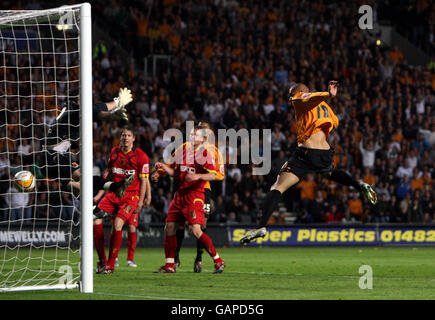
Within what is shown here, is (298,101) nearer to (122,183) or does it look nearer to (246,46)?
(122,183)

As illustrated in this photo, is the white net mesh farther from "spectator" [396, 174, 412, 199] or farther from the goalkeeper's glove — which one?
"spectator" [396, 174, 412, 199]

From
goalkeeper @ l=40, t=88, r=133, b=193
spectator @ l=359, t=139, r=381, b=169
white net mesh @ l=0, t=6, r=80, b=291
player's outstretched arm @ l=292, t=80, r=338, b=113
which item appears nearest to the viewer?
player's outstretched arm @ l=292, t=80, r=338, b=113

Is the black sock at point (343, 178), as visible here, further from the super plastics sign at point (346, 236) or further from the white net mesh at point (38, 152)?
the super plastics sign at point (346, 236)

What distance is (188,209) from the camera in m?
12.9

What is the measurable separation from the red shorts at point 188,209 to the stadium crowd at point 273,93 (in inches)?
284

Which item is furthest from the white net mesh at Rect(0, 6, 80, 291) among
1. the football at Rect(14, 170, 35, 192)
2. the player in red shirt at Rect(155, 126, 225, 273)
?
the player in red shirt at Rect(155, 126, 225, 273)

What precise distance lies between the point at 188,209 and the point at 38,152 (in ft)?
15.6

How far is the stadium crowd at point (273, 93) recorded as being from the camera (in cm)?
2317

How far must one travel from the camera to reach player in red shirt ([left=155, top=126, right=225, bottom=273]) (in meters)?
12.8

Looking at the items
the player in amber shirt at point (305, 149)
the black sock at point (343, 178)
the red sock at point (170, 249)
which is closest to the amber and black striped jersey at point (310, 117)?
the player in amber shirt at point (305, 149)

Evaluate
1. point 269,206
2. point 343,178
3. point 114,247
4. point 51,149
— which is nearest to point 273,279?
point 269,206

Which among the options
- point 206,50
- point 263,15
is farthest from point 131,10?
point 263,15

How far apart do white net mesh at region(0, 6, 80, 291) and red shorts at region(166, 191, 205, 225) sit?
1.71m

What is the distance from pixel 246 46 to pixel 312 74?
2.78 m
